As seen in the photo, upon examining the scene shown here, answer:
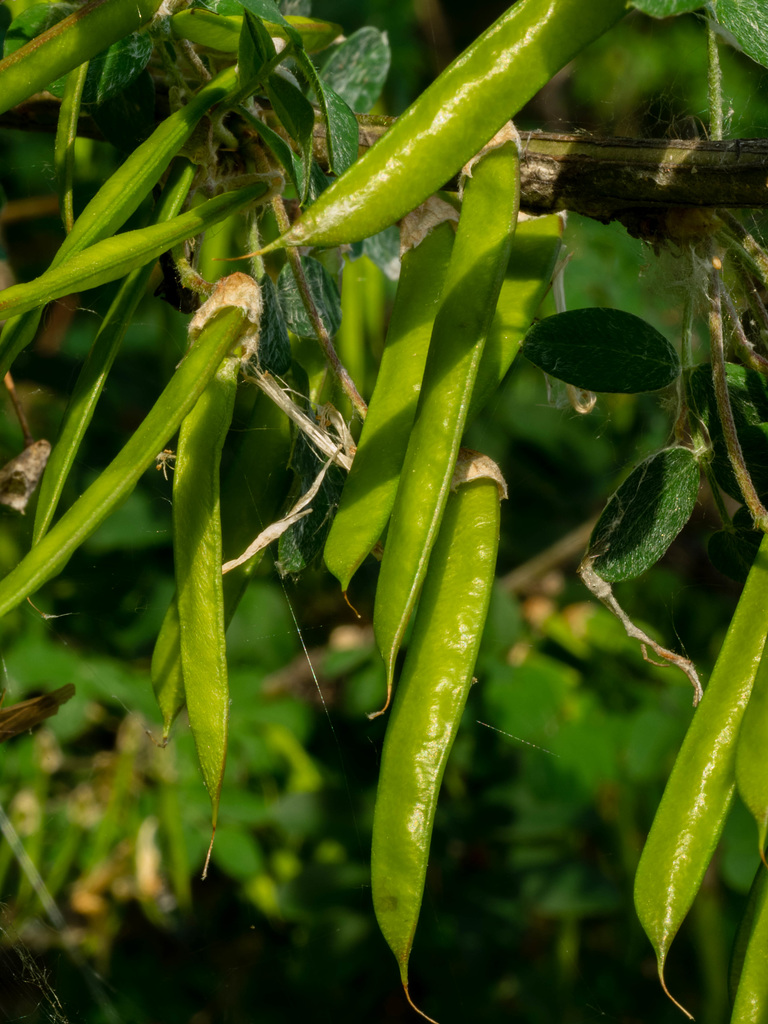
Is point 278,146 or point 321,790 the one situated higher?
point 278,146

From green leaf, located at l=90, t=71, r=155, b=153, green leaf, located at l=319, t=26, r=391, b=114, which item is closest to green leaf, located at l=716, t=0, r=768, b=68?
green leaf, located at l=90, t=71, r=155, b=153

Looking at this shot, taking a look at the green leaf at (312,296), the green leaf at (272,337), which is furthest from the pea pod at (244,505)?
the green leaf at (312,296)

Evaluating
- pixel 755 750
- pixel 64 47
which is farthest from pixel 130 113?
pixel 755 750

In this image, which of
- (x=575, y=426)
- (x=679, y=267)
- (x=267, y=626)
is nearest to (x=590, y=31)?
(x=679, y=267)

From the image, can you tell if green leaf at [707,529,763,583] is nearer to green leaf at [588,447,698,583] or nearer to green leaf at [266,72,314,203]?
green leaf at [588,447,698,583]

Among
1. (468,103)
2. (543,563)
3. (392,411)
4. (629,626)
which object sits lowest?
(543,563)

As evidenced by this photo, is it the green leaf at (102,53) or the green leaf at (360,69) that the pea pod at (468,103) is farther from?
the green leaf at (360,69)

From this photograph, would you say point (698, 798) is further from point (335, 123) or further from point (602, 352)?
point (335, 123)
